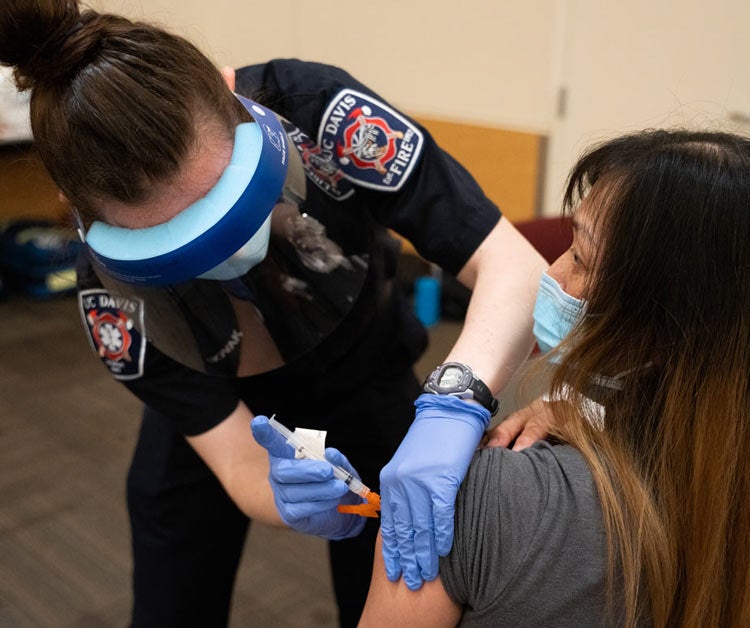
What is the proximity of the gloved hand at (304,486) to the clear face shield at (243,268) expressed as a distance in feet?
0.67

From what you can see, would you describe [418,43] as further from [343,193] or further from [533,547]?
[533,547]

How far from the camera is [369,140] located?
1.21m

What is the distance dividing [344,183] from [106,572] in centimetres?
155

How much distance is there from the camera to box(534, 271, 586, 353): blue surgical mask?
984 mm

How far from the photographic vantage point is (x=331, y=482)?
39.1 inches

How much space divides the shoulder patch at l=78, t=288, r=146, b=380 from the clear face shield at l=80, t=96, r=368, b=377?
0.07 metres

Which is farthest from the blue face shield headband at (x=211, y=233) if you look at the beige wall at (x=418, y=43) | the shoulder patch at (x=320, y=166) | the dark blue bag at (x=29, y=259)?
the dark blue bag at (x=29, y=259)

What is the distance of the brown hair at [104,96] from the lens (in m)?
0.92

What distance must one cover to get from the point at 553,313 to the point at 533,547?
0.33 meters

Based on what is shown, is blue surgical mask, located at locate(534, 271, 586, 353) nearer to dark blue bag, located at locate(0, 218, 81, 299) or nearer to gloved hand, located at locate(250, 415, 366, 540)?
gloved hand, located at locate(250, 415, 366, 540)

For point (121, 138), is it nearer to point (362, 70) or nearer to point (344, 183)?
point (344, 183)

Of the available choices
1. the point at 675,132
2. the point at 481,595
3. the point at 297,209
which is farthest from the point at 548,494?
the point at 297,209

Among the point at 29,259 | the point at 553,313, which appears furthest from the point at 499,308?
the point at 29,259

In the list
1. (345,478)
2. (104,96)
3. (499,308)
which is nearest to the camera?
(104,96)
